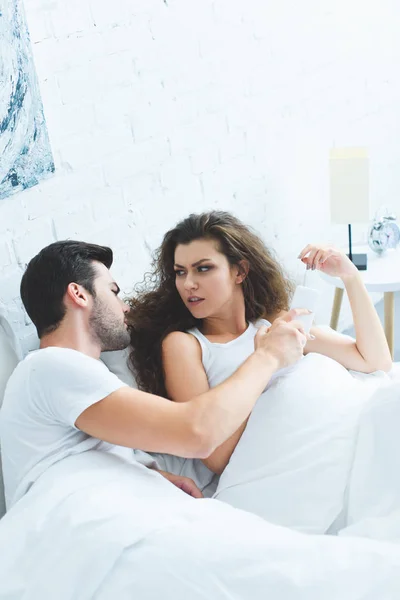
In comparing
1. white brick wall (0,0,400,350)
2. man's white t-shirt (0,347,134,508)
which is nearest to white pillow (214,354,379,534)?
man's white t-shirt (0,347,134,508)

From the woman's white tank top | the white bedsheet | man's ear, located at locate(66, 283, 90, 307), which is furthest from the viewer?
the woman's white tank top

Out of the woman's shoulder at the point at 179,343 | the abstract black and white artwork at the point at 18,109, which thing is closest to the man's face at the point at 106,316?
the woman's shoulder at the point at 179,343

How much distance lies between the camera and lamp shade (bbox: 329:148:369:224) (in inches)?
107

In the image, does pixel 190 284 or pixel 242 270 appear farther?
pixel 242 270

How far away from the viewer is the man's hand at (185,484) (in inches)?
66.4

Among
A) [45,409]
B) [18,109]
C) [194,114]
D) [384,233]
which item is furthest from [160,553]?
[384,233]

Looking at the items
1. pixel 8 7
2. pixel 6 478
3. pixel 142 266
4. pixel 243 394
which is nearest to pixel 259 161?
pixel 142 266

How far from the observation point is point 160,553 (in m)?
1.29

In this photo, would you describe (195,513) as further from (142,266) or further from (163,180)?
(163,180)

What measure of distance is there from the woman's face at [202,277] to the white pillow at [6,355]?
1.48ft

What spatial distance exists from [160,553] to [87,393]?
354mm

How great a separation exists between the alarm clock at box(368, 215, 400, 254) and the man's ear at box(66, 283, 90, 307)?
1562 millimetres

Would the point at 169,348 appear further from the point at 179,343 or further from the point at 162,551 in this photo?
the point at 162,551

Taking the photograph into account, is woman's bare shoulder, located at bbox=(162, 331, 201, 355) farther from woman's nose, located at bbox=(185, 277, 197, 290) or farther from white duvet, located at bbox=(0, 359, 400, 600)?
white duvet, located at bbox=(0, 359, 400, 600)
